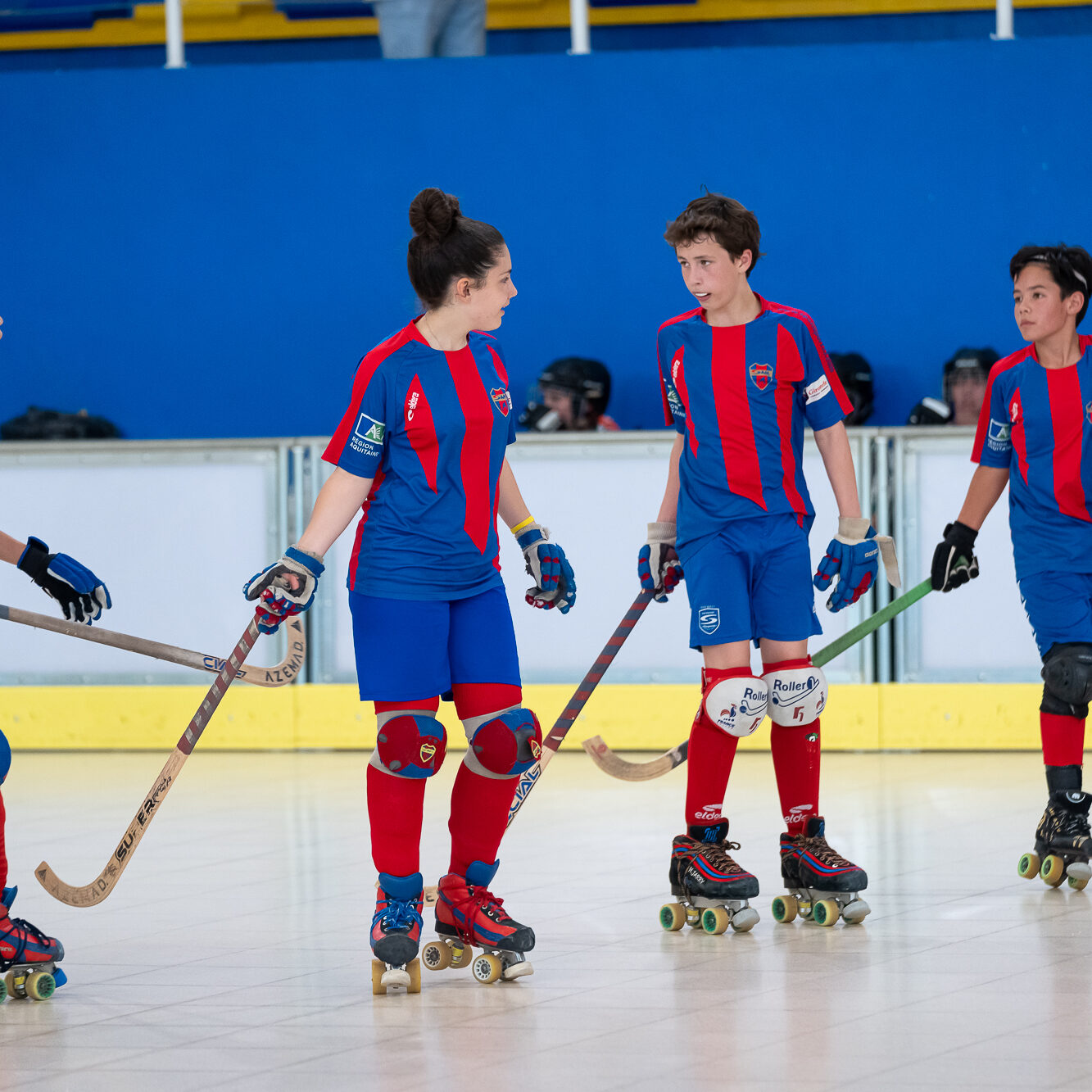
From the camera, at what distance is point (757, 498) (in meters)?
3.66

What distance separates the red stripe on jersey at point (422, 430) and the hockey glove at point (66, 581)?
0.74 meters

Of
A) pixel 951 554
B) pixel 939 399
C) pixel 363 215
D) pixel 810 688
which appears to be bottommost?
pixel 810 688

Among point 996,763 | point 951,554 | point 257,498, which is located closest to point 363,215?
point 257,498

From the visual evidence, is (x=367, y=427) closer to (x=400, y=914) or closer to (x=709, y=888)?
(x=400, y=914)

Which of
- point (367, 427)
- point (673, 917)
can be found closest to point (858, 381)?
point (673, 917)

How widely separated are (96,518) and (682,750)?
12.5 ft

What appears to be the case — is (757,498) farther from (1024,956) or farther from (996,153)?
(996,153)

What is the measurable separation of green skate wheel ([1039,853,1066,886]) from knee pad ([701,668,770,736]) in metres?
0.83

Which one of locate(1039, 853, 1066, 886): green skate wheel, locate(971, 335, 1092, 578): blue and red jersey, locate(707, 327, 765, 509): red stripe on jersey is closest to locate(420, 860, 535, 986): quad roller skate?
locate(707, 327, 765, 509): red stripe on jersey

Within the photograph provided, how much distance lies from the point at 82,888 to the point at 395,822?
0.74m

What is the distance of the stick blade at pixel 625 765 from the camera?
402 cm

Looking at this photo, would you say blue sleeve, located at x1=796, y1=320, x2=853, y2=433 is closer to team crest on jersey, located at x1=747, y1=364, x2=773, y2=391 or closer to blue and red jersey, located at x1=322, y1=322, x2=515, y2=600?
team crest on jersey, located at x1=747, y1=364, x2=773, y2=391

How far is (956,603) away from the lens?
6.75 m

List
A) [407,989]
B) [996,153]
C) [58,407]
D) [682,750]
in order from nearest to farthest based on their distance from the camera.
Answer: [407,989]
[682,750]
[996,153]
[58,407]
